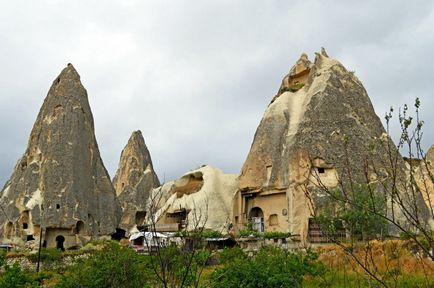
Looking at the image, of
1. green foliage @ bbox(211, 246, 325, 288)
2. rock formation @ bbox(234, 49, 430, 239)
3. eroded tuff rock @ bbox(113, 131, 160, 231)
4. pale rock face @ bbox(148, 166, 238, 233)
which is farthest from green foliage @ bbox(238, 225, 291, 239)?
eroded tuff rock @ bbox(113, 131, 160, 231)

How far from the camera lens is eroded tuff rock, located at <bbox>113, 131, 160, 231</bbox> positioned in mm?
46688

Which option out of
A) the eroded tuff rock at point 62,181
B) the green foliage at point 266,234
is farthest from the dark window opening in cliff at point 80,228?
the green foliage at point 266,234

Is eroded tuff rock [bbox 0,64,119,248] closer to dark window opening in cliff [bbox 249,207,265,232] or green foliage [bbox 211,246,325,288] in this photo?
dark window opening in cliff [bbox 249,207,265,232]

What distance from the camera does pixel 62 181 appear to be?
1278 inches

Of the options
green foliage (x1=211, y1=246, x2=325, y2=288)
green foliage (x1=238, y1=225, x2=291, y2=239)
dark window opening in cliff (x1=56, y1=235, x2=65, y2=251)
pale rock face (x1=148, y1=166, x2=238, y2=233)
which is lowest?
green foliage (x1=211, y1=246, x2=325, y2=288)

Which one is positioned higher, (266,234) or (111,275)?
(266,234)

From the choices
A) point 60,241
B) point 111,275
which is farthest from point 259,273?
point 60,241

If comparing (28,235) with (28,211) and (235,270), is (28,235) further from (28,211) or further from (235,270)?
(235,270)

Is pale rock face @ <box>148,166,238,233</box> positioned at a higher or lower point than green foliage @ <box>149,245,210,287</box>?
higher

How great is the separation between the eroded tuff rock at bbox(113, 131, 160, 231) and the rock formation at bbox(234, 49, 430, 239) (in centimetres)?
1812

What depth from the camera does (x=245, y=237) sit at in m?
25.0

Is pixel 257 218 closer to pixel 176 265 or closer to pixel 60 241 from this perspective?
pixel 60 241

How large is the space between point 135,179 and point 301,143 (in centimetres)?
2950

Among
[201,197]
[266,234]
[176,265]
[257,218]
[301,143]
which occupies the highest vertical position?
[301,143]
